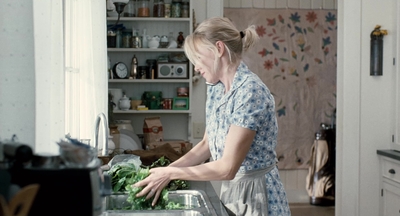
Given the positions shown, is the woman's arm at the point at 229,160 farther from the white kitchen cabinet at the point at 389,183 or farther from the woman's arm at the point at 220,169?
the white kitchen cabinet at the point at 389,183

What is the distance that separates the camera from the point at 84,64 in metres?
3.39

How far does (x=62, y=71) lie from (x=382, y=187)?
3.26 metres

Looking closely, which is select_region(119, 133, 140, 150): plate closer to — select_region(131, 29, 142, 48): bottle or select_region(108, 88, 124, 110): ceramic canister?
select_region(108, 88, 124, 110): ceramic canister

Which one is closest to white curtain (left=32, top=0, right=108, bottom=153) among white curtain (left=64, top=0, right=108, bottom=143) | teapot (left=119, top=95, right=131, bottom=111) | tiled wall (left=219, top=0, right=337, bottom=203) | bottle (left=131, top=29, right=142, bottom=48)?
white curtain (left=64, top=0, right=108, bottom=143)

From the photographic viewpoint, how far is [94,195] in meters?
0.98

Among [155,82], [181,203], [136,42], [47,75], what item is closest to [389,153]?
[155,82]

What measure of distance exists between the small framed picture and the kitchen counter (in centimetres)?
221

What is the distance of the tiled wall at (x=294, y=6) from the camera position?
6.27 meters

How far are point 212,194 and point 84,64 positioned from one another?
135cm

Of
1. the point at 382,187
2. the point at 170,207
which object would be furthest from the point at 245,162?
the point at 382,187

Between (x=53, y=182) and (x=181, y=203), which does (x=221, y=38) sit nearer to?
(x=181, y=203)

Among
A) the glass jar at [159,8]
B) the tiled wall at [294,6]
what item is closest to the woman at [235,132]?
the glass jar at [159,8]

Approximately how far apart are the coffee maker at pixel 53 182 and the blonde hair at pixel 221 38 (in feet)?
4.36

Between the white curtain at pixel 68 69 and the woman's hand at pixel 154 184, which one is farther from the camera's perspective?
the woman's hand at pixel 154 184
